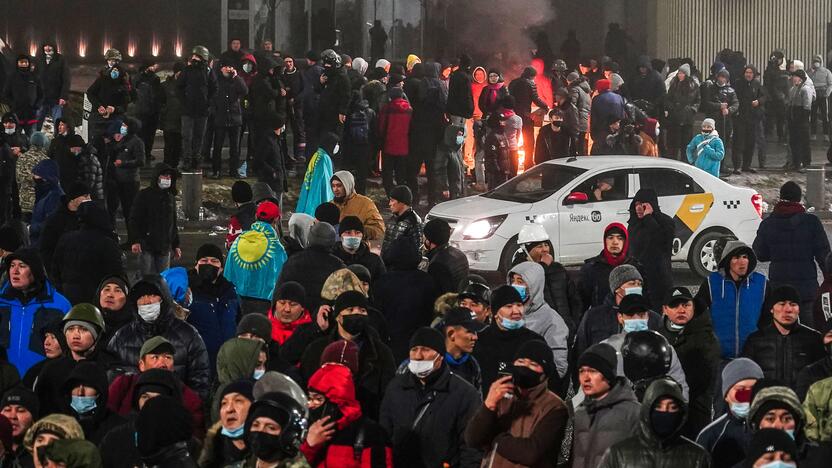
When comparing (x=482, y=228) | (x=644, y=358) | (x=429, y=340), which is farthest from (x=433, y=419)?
(x=482, y=228)

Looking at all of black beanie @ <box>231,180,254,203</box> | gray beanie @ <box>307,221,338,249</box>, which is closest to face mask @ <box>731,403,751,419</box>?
gray beanie @ <box>307,221,338,249</box>

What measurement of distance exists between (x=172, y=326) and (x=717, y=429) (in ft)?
11.0

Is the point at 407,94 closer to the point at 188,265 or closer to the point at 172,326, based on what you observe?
the point at 188,265

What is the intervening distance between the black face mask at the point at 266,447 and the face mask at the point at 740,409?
2688mm

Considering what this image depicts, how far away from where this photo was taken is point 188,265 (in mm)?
19812

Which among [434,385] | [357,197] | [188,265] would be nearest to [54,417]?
[434,385]

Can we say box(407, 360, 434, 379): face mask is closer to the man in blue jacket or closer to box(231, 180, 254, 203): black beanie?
the man in blue jacket

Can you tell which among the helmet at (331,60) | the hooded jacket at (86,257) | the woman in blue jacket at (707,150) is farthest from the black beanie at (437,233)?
the woman in blue jacket at (707,150)

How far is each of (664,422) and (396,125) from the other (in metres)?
15.8

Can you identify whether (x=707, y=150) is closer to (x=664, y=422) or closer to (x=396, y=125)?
(x=396, y=125)

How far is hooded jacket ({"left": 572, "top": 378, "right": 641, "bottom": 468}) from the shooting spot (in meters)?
8.66

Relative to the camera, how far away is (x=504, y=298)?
33.7ft

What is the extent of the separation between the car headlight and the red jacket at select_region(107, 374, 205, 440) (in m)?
9.57

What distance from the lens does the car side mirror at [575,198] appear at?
62.4 feet
